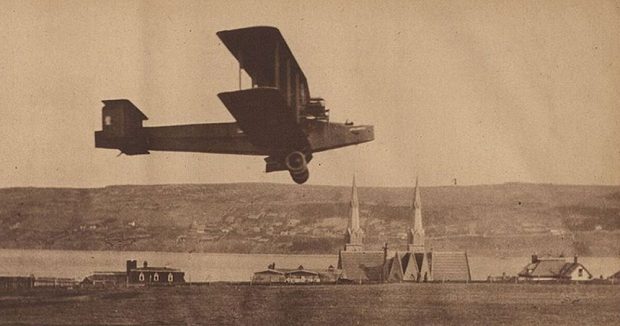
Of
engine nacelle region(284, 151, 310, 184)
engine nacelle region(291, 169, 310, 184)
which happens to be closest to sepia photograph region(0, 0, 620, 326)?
engine nacelle region(291, 169, 310, 184)

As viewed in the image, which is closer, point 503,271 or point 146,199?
point 146,199

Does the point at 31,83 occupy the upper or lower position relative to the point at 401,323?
upper

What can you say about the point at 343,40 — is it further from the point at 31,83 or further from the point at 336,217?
the point at 31,83

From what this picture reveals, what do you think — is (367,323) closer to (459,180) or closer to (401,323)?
(401,323)

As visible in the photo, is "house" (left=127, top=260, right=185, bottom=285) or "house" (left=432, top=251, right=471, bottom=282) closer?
"house" (left=127, top=260, right=185, bottom=285)

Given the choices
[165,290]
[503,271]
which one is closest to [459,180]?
[503,271]

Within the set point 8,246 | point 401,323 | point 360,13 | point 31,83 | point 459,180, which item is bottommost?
point 401,323

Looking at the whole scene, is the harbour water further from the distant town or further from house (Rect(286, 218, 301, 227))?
house (Rect(286, 218, 301, 227))
